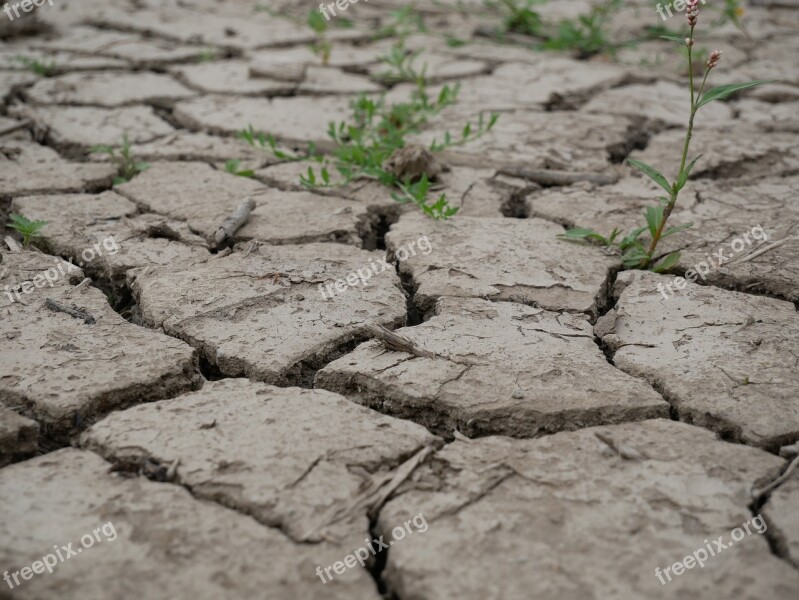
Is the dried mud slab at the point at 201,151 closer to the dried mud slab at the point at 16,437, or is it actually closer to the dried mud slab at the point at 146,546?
the dried mud slab at the point at 16,437

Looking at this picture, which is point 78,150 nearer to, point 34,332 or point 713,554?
point 34,332

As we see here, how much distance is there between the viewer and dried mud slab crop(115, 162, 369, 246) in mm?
2348

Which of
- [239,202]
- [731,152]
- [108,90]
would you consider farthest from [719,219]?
[108,90]

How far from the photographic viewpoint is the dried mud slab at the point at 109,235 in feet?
7.09

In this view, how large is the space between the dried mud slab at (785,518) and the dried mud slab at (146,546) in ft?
2.18

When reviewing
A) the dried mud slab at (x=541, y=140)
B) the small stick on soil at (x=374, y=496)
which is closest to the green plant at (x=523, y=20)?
the dried mud slab at (x=541, y=140)

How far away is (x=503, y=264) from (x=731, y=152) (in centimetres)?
135

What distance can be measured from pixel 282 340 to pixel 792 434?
110 cm

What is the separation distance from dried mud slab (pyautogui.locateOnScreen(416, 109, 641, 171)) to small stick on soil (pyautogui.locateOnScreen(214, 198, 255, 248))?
0.83 meters

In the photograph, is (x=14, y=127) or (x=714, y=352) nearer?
(x=714, y=352)

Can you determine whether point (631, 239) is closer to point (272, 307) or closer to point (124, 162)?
point (272, 307)

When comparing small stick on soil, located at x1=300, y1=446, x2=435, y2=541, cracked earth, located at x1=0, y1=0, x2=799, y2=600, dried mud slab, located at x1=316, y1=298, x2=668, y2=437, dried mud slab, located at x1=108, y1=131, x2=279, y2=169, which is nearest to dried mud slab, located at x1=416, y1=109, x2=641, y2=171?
cracked earth, located at x1=0, y1=0, x2=799, y2=600

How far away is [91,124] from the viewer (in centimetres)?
317

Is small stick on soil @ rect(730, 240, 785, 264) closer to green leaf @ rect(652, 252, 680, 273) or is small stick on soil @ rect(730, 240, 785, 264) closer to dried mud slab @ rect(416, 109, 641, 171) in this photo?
green leaf @ rect(652, 252, 680, 273)
